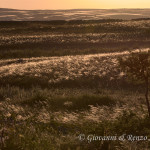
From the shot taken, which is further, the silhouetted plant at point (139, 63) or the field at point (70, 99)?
the silhouetted plant at point (139, 63)

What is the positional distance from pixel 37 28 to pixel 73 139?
67886mm

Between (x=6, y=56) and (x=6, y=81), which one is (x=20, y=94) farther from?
(x=6, y=56)

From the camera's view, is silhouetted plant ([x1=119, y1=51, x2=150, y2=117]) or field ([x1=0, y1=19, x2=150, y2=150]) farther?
silhouetted plant ([x1=119, y1=51, x2=150, y2=117])

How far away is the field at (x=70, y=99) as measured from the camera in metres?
7.52

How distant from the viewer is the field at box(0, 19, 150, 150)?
7516 millimetres

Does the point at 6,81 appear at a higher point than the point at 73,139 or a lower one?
lower

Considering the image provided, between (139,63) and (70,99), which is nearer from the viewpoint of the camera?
(139,63)

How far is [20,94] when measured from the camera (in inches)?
706

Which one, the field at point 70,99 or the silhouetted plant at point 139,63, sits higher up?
the silhouetted plant at point 139,63

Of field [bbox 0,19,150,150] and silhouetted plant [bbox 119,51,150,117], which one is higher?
silhouetted plant [bbox 119,51,150,117]

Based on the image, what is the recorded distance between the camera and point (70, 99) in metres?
15.1

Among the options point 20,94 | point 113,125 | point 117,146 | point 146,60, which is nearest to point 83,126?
point 113,125

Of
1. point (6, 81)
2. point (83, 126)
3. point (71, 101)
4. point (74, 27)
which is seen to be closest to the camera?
point (83, 126)

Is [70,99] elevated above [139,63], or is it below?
below
